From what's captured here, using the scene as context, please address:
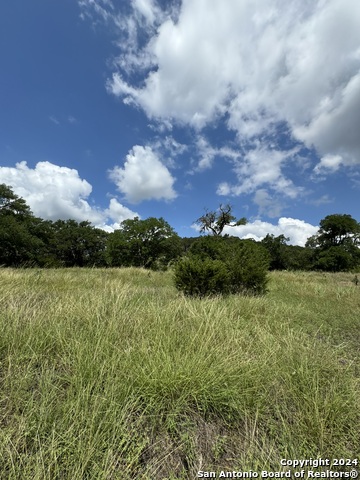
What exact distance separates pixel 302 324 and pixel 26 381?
5062mm

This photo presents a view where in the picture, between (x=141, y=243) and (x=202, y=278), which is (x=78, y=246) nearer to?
(x=141, y=243)

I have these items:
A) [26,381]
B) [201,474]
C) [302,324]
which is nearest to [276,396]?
[201,474]

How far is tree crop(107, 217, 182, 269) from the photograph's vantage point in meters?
38.7

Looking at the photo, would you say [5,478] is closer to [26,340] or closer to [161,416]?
[161,416]

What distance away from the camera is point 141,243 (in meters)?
39.2

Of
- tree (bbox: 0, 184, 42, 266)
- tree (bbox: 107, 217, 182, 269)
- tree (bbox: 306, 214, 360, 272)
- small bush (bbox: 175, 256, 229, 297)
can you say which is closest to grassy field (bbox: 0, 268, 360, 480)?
small bush (bbox: 175, 256, 229, 297)

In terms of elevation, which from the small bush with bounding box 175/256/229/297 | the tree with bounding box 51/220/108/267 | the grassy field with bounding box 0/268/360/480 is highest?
the tree with bounding box 51/220/108/267

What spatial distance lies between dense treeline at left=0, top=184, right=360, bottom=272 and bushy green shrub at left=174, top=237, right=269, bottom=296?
64.6 ft

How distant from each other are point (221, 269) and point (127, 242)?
32444mm

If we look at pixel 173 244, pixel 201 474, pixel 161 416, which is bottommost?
pixel 201 474

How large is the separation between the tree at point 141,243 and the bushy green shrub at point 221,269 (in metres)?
29.4

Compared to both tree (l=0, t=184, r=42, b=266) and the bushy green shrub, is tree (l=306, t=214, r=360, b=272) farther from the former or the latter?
tree (l=0, t=184, r=42, b=266)

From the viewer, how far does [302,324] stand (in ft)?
16.6

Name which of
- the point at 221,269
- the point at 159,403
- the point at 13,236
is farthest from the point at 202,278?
the point at 13,236
